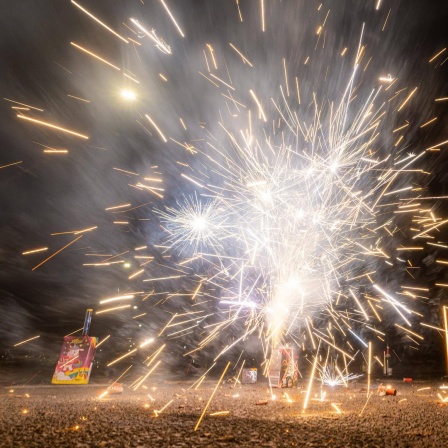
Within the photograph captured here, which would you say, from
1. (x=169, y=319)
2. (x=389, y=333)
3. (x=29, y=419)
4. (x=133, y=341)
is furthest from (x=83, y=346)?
(x=389, y=333)

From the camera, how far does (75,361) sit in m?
14.0

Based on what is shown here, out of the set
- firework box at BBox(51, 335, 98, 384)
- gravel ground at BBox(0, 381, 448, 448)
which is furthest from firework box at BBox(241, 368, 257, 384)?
gravel ground at BBox(0, 381, 448, 448)

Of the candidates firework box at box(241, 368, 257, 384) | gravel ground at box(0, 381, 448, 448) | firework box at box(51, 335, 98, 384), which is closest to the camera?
gravel ground at box(0, 381, 448, 448)

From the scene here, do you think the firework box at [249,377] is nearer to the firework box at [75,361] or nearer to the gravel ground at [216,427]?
the firework box at [75,361]

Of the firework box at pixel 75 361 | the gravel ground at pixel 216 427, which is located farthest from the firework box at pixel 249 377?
the gravel ground at pixel 216 427

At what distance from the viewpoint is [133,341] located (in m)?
18.5

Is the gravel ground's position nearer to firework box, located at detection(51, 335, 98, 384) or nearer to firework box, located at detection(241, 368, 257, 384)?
firework box, located at detection(51, 335, 98, 384)

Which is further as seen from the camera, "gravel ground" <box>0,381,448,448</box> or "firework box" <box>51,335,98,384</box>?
"firework box" <box>51,335,98,384</box>

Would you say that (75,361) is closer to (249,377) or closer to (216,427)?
(249,377)

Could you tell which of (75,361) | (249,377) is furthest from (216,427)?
(249,377)

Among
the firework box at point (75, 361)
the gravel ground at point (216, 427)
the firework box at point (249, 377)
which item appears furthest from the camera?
the firework box at point (249, 377)

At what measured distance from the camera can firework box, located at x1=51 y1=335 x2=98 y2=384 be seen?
13602 millimetres

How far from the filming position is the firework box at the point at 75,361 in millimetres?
13602

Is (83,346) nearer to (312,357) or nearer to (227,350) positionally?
(227,350)
